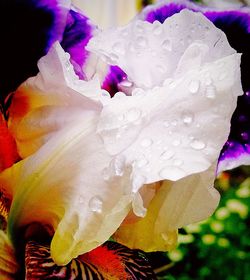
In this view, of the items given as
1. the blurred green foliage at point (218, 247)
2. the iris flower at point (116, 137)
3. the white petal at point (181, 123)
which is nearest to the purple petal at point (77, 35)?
the iris flower at point (116, 137)

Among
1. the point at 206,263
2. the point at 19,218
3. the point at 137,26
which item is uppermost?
the point at 137,26

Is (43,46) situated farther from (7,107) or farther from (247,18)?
(247,18)

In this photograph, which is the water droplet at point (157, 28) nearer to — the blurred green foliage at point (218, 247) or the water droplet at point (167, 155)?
the water droplet at point (167, 155)

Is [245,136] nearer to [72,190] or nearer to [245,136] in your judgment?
[245,136]

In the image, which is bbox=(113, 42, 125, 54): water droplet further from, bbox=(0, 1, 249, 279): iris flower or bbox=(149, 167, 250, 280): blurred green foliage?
bbox=(149, 167, 250, 280): blurred green foliage

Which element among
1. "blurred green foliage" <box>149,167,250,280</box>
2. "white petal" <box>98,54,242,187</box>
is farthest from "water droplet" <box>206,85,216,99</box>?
"blurred green foliage" <box>149,167,250,280</box>

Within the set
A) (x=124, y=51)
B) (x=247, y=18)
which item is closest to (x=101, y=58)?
(x=124, y=51)
